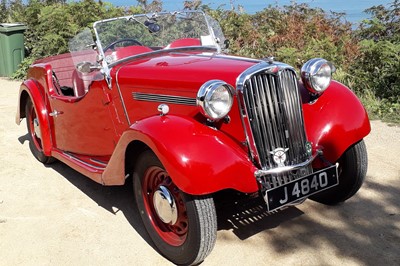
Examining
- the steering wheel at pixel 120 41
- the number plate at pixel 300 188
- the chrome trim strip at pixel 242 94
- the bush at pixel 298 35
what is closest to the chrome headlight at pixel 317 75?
the chrome trim strip at pixel 242 94

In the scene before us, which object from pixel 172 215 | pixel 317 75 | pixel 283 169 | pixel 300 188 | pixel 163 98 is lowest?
pixel 172 215

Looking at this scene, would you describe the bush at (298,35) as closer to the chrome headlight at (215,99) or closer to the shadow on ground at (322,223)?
the shadow on ground at (322,223)

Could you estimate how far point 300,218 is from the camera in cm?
384

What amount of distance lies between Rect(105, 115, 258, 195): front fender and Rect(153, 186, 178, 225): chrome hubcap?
329 millimetres

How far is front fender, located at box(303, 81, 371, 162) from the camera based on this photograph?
3.58 m

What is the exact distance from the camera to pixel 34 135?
5590 millimetres

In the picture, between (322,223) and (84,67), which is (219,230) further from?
(84,67)

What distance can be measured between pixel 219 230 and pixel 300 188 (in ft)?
2.74

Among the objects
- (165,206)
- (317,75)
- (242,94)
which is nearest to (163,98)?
(242,94)

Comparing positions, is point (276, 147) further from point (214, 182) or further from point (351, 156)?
point (351, 156)

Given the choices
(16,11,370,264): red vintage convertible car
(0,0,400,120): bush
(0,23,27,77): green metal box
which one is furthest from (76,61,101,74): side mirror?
(0,23,27,77): green metal box

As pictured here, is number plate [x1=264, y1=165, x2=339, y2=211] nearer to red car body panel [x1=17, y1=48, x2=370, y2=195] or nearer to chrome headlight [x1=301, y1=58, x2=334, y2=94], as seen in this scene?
red car body panel [x1=17, y1=48, x2=370, y2=195]

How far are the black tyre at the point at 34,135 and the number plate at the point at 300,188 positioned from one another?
121 inches

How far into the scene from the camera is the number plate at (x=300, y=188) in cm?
303
